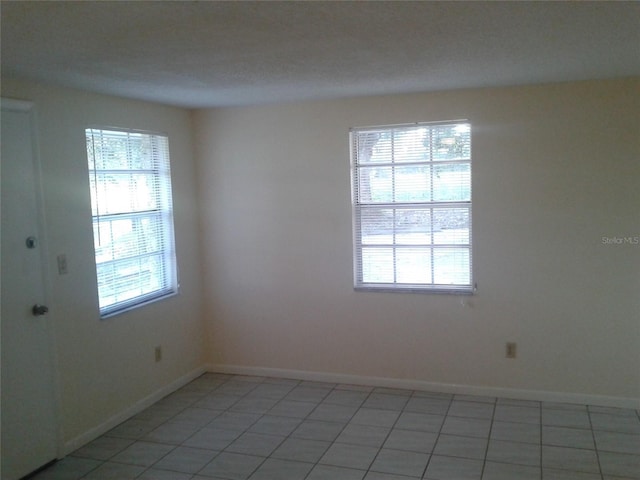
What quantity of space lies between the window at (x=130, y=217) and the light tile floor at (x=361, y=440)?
3.02 feet

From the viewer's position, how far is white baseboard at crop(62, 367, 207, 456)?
3.65 m

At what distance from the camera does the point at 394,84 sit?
3824mm

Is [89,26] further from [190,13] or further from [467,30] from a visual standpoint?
→ [467,30]

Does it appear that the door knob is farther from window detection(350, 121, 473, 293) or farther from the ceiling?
window detection(350, 121, 473, 293)

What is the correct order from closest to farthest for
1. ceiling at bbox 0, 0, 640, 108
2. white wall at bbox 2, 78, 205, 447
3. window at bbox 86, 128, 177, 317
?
ceiling at bbox 0, 0, 640, 108 < white wall at bbox 2, 78, 205, 447 < window at bbox 86, 128, 177, 317

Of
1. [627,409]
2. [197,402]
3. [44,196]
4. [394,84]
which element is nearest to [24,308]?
[44,196]

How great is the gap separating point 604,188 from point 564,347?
1.14 meters

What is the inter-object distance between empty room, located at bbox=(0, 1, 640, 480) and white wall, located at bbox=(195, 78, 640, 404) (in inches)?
0.7

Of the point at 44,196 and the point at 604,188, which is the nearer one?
the point at 44,196

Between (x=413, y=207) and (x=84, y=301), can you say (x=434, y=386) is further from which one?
(x=84, y=301)

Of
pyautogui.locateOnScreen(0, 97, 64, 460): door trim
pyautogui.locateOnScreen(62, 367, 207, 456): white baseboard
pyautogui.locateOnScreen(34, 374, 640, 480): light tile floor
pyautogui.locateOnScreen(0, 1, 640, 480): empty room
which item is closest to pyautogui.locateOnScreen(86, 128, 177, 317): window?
pyautogui.locateOnScreen(0, 1, 640, 480): empty room

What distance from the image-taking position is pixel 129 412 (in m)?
4.13

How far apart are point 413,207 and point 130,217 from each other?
2090 mm

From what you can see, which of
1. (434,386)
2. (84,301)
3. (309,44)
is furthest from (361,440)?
(309,44)
